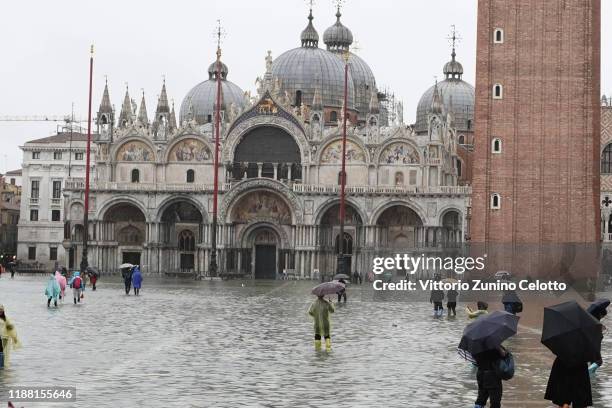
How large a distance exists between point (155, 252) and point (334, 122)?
18.2m

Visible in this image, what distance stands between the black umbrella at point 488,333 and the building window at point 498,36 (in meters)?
44.9

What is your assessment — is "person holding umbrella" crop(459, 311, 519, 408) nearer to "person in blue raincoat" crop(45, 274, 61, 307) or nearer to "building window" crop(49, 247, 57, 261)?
"person in blue raincoat" crop(45, 274, 61, 307)

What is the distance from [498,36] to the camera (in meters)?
57.6

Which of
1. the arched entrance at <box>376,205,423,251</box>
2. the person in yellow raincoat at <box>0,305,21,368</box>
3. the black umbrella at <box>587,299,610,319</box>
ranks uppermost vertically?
the arched entrance at <box>376,205,423,251</box>

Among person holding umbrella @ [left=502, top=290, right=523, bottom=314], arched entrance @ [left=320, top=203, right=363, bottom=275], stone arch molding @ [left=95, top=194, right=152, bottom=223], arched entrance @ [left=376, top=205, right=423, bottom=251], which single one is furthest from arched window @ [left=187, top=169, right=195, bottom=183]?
person holding umbrella @ [left=502, top=290, right=523, bottom=314]

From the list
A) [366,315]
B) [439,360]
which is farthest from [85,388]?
[366,315]

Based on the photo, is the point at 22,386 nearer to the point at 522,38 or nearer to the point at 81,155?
the point at 522,38

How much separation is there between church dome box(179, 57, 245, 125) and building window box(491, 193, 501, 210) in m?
43.6

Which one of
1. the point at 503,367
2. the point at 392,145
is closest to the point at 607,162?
the point at 392,145

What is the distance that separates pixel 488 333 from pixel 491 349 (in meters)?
0.22

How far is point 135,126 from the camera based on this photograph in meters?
83.2

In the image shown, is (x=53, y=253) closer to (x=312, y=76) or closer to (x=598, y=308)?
(x=312, y=76)

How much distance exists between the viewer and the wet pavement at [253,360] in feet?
55.1

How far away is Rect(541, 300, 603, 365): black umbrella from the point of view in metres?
12.8
